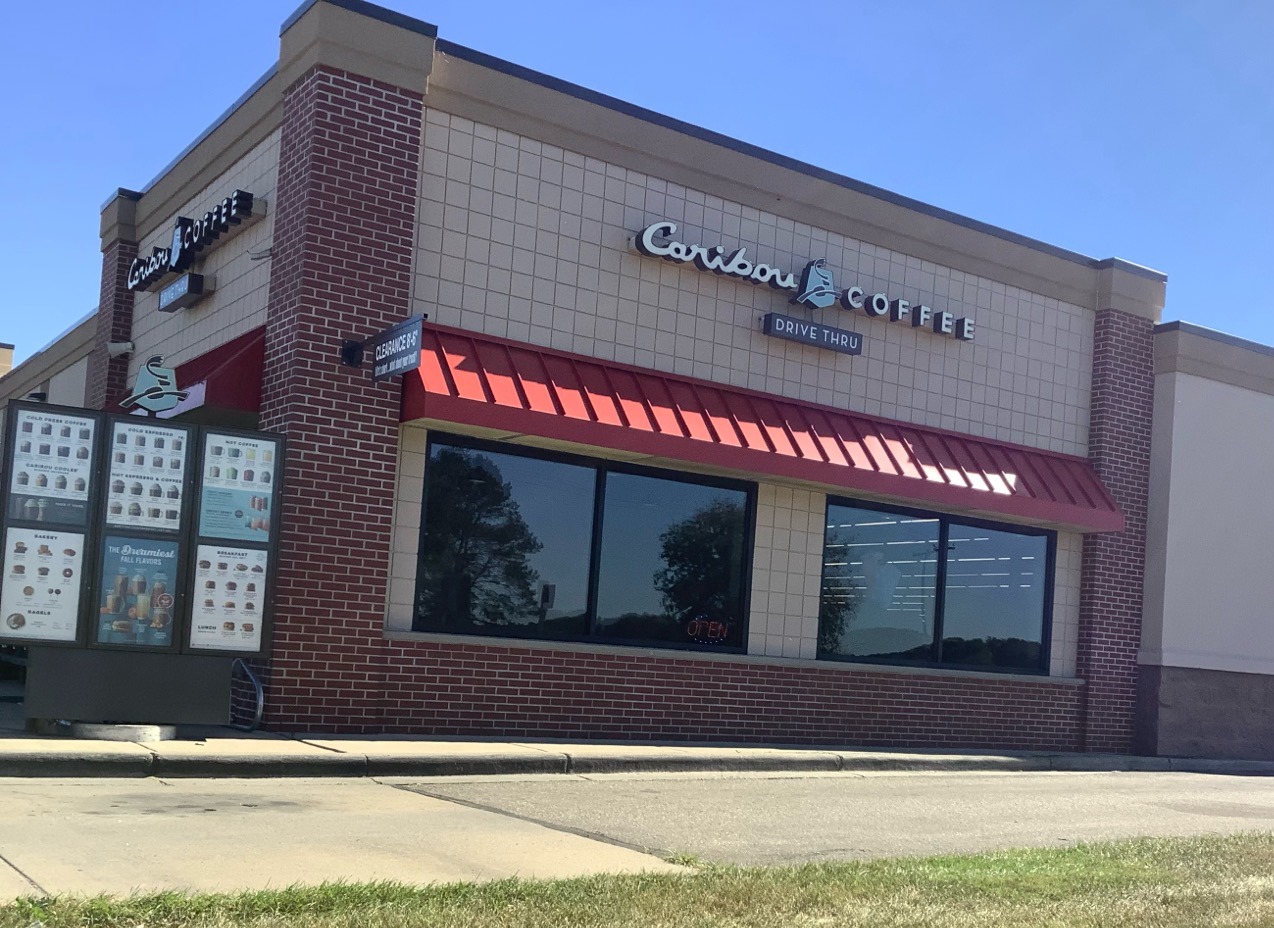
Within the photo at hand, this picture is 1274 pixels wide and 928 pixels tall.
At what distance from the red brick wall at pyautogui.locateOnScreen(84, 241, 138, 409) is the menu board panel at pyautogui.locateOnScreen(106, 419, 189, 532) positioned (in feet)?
24.7

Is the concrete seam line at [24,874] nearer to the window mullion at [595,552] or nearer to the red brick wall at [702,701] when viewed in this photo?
the red brick wall at [702,701]

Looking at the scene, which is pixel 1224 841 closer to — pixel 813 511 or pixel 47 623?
pixel 813 511

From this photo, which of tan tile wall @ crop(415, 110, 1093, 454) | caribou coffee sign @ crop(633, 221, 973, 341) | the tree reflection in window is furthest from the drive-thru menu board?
caribou coffee sign @ crop(633, 221, 973, 341)

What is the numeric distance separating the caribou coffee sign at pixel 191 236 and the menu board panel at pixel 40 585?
14.8 ft

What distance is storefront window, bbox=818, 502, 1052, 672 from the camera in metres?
16.7

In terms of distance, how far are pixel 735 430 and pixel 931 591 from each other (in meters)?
4.04

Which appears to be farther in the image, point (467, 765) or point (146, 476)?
point (467, 765)

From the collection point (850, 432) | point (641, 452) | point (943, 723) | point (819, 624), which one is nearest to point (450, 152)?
point (641, 452)

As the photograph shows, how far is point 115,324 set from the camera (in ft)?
60.4

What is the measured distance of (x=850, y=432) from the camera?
1641 cm

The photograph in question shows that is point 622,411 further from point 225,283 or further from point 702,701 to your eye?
point 225,283

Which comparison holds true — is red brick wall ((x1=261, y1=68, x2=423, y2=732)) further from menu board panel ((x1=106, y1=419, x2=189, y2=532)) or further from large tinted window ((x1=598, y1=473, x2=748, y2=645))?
large tinted window ((x1=598, y1=473, x2=748, y2=645))

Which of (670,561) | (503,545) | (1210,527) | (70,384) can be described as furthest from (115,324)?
(1210,527)

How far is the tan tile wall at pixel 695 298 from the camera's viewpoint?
14023 millimetres
